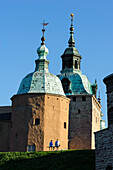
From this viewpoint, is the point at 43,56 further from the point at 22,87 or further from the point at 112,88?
the point at 112,88

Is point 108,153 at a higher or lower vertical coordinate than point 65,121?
lower

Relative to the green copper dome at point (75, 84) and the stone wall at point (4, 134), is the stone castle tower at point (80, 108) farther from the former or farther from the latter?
the stone wall at point (4, 134)

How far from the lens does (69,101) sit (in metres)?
44.3

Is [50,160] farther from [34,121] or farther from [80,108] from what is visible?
[80,108]

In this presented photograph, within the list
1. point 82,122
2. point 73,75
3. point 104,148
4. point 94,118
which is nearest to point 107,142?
point 104,148

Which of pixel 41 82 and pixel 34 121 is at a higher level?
pixel 41 82

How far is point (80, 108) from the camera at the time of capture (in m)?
47.6

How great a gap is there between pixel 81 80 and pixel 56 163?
20.5 m

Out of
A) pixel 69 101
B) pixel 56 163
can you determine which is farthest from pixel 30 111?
pixel 56 163

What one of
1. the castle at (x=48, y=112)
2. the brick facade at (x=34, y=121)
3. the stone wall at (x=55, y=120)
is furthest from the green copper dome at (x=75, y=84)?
the brick facade at (x=34, y=121)

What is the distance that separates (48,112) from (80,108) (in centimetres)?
733

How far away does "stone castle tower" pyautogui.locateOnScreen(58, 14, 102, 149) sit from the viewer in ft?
152

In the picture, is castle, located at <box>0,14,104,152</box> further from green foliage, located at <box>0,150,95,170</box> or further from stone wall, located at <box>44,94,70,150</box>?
green foliage, located at <box>0,150,95,170</box>

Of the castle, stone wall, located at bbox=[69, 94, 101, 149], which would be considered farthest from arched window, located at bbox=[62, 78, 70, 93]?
stone wall, located at bbox=[69, 94, 101, 149]
